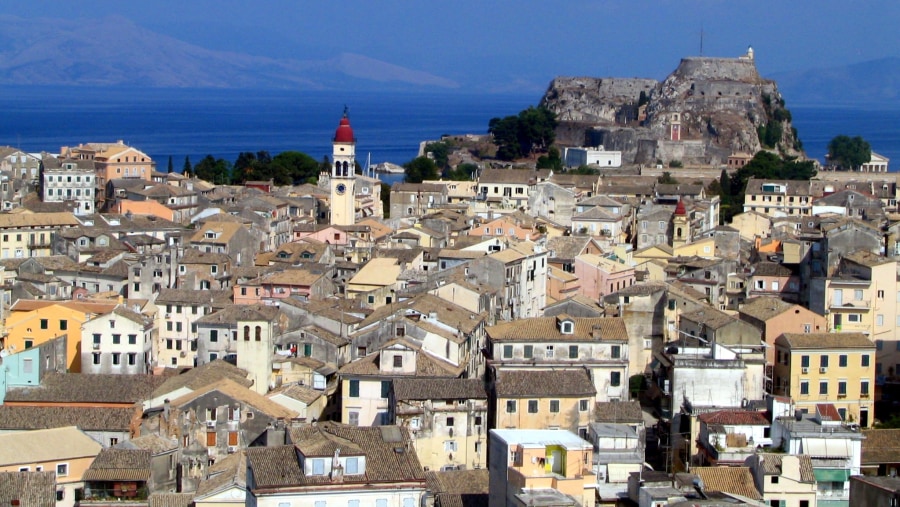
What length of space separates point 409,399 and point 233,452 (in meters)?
3.94

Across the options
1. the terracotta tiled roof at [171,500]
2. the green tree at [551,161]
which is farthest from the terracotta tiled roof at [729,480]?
the green tree at [551,161]

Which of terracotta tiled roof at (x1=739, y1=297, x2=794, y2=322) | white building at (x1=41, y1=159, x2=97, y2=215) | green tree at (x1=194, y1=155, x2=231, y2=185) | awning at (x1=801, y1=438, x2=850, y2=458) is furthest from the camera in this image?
green tree at (x1=194, y1=155, x2=231, y2=185)

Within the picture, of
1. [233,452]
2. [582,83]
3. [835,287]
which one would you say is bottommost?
[233,452]

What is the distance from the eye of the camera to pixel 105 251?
167ft

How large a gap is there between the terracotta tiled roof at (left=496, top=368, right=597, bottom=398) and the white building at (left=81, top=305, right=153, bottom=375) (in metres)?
11.9

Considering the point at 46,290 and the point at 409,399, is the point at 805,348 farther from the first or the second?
the point at 46,290

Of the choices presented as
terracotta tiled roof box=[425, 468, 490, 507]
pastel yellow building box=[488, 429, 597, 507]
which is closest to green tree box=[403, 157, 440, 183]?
terracotta tiled roof box=[425, 468, 490, 507]

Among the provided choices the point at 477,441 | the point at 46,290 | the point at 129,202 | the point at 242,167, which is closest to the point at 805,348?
the point at 477,441

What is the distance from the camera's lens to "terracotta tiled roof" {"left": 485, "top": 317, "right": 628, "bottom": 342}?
112 feet

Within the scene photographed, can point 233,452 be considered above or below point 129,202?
below

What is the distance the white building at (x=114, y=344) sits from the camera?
128 feet

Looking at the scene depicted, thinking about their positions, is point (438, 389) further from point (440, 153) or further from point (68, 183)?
point (440, 153)

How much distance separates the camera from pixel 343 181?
206ft

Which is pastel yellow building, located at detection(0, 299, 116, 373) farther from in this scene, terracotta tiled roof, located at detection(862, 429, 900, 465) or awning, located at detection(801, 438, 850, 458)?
terracotta tiled roof, located at detection(862, 429, 900, 465)
